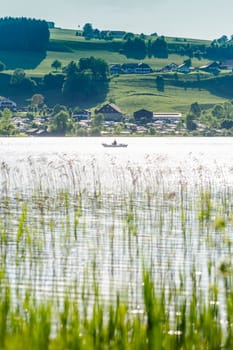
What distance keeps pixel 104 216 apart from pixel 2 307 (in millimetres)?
29758

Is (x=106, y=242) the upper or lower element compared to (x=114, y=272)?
upper

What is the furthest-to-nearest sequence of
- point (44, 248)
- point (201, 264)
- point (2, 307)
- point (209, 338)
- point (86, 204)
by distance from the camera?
1. point (86, 204)
2. point (44, 248)
3. point (201, 264)
4. point (2, 307)
5. point (209, 338)

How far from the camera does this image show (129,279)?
28266 millimetres

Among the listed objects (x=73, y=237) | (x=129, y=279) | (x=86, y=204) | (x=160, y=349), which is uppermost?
(x=86, y=204)

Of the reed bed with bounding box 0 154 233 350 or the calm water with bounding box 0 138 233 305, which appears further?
the calm water with bounding box 0 138 233 305

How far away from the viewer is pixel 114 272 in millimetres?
30656

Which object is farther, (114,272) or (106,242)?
(106,242)

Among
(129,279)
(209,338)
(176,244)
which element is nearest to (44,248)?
(176,244)

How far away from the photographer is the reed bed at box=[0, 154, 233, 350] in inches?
680

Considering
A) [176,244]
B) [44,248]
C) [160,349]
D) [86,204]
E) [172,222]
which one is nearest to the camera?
[160,349]

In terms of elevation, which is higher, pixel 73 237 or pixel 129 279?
pixel 73 237

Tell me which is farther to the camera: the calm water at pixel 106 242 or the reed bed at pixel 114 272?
the calm water at pixel 106 242

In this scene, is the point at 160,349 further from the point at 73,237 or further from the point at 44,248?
the point at 73,237

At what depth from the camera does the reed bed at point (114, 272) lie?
56.6 ft
